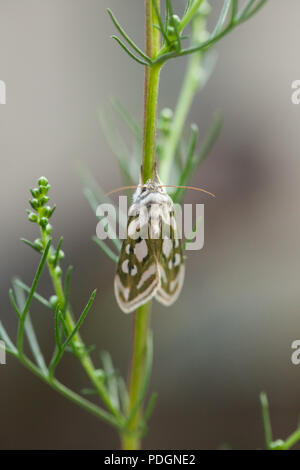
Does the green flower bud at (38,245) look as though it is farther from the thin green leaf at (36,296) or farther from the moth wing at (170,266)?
the moth wing at (170,266)

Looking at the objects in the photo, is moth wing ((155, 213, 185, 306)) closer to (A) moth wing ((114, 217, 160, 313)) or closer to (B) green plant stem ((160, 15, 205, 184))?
(A) moth wing ((114, 217, 160, 313))

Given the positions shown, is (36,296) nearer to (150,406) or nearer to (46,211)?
(46,211)

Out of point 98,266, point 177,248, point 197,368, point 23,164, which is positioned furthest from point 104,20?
point 177,248
